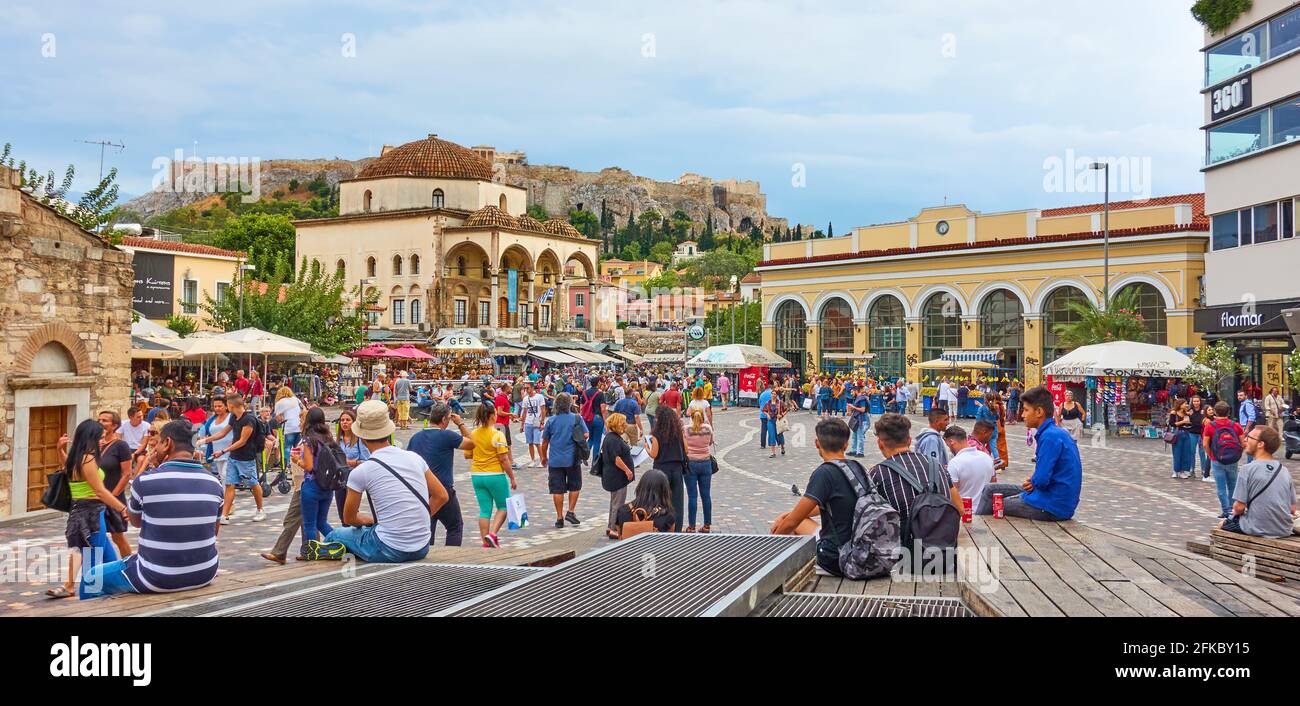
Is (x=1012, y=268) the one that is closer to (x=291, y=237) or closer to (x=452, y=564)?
(x=452, y=564)

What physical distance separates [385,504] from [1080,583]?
4.00 meters

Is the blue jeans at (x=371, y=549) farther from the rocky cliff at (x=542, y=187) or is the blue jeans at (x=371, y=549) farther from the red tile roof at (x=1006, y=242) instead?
the rocky cliff at (x=542, y=187)

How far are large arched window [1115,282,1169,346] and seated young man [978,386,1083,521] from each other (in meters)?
33.3

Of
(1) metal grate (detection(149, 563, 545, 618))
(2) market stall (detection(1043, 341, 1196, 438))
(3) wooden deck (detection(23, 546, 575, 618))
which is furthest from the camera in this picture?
(2) market stall (detection(1043, 341, 1196, 438))

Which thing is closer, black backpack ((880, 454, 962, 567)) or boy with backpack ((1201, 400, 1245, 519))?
black backpack ((880, 454, 962, 567))

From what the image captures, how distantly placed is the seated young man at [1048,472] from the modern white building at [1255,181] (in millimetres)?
21576

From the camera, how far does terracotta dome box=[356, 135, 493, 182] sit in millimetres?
66188

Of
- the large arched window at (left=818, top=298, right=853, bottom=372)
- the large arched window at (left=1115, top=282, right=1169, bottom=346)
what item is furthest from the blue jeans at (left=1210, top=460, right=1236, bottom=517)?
the large arched window at (left=818, top=298, right=853, bottom=372)

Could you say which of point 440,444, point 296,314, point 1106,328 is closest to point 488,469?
point 440,444

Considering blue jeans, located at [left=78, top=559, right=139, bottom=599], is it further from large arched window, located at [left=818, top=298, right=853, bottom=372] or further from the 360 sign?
large arched window, located at [left=818, top=298, right=853, bottom=372]

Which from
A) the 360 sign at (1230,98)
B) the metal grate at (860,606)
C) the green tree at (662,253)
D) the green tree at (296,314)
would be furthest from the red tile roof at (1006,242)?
the green tree at (662,253)

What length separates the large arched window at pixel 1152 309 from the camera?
3841 cm

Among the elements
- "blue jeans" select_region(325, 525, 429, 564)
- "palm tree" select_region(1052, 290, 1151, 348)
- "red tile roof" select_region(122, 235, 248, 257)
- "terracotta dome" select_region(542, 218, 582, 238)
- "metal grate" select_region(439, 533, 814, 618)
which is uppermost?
"terracotta dome" select_region(542, 218, 582, 238)
